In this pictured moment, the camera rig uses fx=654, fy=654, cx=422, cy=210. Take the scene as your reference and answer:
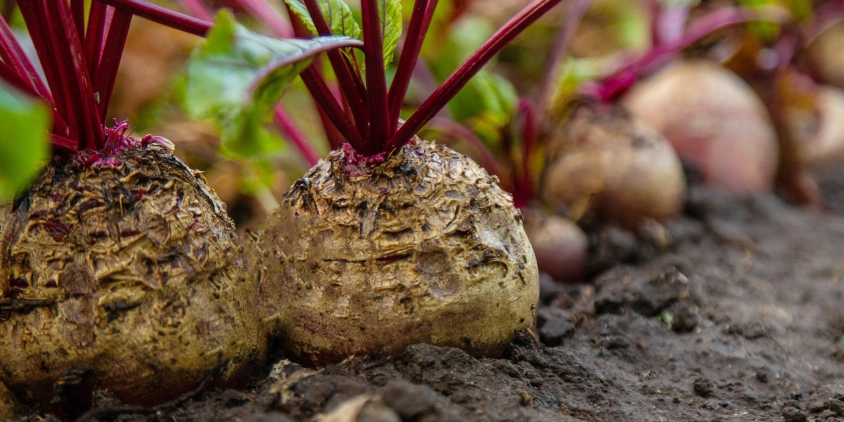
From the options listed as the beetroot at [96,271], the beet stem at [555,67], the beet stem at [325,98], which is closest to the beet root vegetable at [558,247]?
the beet stem at [555,67]

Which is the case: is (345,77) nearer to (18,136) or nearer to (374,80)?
(374,80)

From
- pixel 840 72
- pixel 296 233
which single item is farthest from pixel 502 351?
pixel 840 72

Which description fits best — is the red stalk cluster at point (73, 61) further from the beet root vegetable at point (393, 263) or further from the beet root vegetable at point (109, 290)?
the beet root vegetable at point (393, 263)

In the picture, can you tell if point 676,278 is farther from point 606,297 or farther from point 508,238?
point 508,238

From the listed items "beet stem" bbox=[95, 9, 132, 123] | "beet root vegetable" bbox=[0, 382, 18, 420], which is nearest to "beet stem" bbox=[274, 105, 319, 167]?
"beet stem" bbox=[95, 9, 132, 123]

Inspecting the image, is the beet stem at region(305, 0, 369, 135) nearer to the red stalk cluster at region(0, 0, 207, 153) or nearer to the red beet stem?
the red stalk cluster at region(0, 0, 207, 153)

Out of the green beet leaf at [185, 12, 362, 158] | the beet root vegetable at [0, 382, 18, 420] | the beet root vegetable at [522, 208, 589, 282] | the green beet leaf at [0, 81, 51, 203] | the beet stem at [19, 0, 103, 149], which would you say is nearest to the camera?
the green beet leaf at [0, 81, 51, 203]

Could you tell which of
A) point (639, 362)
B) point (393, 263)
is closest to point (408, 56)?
point (393, 263)

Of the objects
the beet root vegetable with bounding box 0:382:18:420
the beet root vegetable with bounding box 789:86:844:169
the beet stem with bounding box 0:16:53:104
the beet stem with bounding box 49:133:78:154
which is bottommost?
the beet root vegetable with bounding box 0:382:18:420
